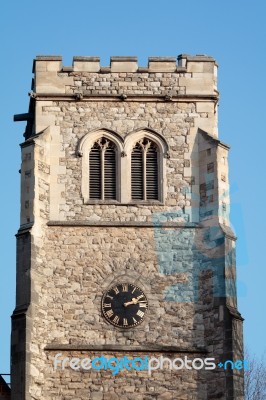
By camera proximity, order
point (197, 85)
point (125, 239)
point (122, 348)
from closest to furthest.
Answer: point (122, 348)
point (125, 239)
point (197, 85)

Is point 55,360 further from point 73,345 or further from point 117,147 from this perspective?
point 117,147

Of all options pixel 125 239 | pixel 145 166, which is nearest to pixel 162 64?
pixel 145 166

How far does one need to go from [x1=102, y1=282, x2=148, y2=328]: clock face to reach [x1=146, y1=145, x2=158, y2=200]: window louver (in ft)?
7.94

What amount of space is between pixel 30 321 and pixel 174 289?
354cm

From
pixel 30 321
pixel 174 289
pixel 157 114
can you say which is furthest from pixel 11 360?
pixel 157 114

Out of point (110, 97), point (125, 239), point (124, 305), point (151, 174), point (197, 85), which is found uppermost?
point (197, 85)

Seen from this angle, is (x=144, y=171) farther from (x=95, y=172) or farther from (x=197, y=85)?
(x=197, y=85)

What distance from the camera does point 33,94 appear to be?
153 feet

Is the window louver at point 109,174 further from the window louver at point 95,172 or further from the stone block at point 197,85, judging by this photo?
the stone block at point 197,85

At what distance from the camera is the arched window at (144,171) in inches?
1821

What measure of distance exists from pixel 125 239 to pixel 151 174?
72.8 inches

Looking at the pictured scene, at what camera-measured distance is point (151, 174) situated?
4647 cm

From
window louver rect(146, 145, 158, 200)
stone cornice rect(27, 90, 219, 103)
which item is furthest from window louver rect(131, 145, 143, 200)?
stone cornice rect(27, 90, 219, 103)

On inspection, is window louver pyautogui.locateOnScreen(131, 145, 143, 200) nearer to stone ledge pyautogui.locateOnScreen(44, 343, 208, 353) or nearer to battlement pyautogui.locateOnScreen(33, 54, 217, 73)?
battlement pyautogui.locateOnScreen(33, 54, 217, 73)
